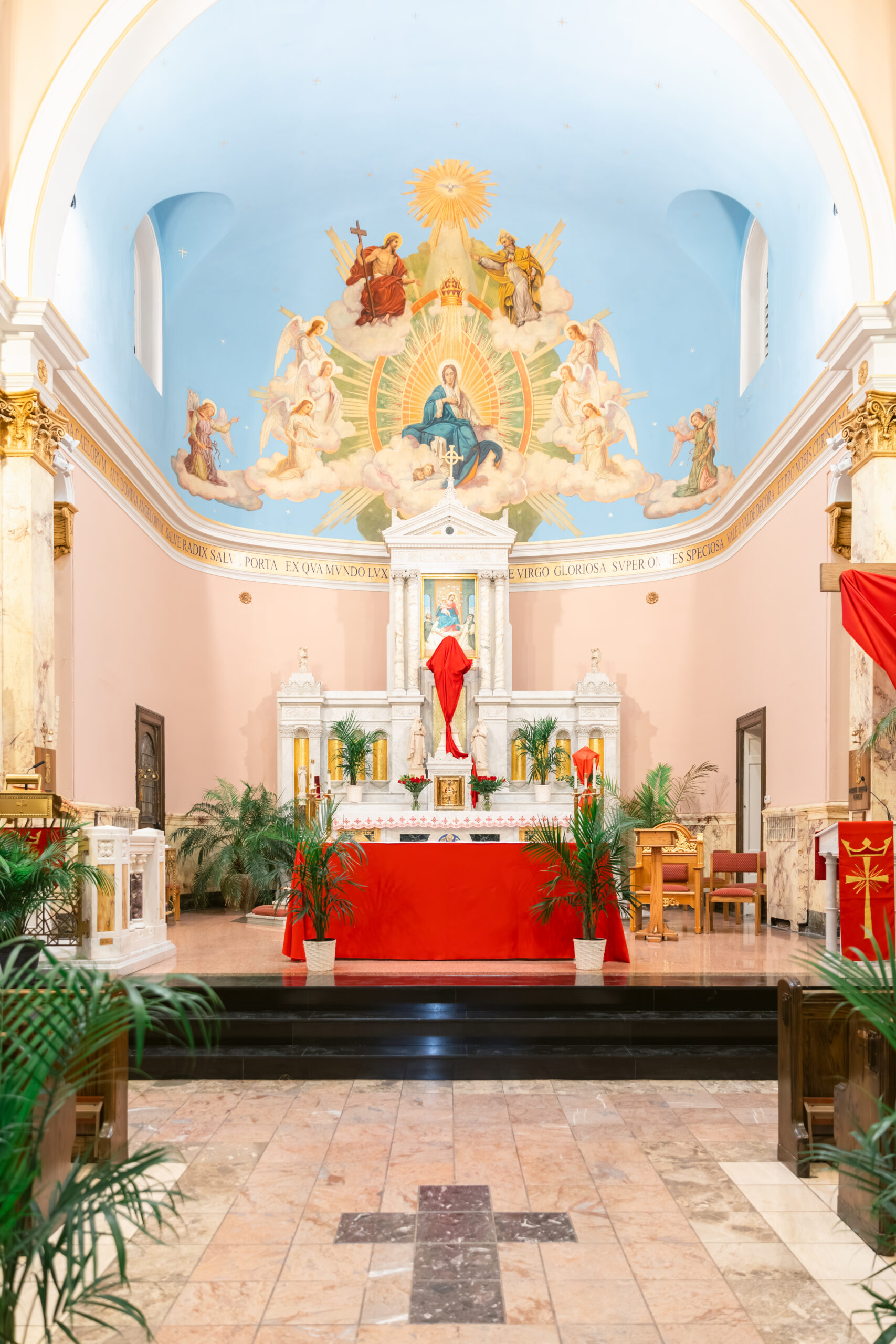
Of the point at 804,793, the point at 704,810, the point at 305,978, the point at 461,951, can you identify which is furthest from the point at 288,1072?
the point at 704,810

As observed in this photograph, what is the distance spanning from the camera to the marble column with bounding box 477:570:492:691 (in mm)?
14453

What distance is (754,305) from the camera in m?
13.7

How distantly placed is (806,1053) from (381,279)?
1302 cm

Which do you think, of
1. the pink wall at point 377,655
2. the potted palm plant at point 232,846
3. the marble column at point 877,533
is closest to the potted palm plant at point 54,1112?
the marble column at point 877,533

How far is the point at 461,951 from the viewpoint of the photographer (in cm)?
816

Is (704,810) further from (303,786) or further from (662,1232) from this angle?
(662,1232)

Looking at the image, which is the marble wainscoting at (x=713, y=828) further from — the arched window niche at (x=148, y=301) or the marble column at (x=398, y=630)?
the arched window niche at (x=148, y=301)

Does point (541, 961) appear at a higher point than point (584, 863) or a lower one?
lower

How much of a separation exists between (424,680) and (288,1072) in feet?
27.7

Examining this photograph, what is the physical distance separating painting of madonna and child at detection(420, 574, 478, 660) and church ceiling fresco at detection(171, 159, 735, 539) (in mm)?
1445

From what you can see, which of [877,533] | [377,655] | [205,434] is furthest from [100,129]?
[377,655]

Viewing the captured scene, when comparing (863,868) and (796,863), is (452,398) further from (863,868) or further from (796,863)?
(863,868)

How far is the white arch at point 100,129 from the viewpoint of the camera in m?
8.74

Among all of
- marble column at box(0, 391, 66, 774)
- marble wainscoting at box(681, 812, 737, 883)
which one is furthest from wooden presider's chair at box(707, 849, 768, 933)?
marble column at box(0, 391, 66, 774)
